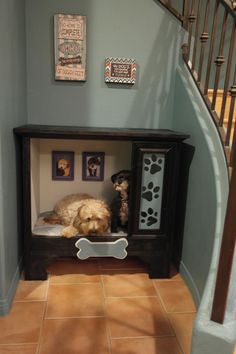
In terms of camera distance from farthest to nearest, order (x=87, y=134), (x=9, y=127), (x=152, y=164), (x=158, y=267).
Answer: (x=158, y=267) < (x=152, y=164) < (x=87, y=134) < (x=9, y=127)

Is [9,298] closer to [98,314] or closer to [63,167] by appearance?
[98,314]

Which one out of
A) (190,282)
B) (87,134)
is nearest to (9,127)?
(87,134)

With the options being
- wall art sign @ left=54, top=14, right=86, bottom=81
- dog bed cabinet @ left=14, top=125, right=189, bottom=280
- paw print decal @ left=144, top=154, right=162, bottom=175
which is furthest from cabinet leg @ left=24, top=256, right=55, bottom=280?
wall art sign @ left=54, top=14, right=86, bottom=81

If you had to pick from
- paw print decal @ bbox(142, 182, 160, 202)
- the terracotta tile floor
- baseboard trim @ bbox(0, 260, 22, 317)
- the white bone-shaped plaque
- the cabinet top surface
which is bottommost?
the terracotta tile floor

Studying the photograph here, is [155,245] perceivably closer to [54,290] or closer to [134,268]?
[134,268]

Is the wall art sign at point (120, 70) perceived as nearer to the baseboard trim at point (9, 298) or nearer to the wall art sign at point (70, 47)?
the wall art sign at point (70, 47)

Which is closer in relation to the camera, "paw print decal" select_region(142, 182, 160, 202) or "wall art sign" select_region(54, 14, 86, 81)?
"paw print decal" select_region(142, 182, 160, 202)

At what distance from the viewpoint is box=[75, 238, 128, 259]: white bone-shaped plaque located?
77.7 inches

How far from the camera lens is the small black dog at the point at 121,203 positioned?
2031 mm

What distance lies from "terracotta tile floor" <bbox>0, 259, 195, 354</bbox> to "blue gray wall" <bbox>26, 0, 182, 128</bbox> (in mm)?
1109

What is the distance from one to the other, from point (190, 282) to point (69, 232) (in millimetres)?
841

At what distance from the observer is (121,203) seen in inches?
82.0

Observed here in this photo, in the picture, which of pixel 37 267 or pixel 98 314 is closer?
pixel 98 314

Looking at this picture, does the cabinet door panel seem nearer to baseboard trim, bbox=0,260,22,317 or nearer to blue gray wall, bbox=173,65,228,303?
blue gray wall, bbox=173,65,228,303
